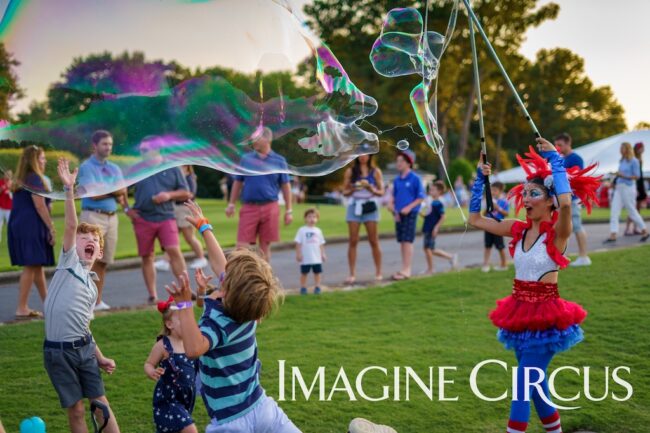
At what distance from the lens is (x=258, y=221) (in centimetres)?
930

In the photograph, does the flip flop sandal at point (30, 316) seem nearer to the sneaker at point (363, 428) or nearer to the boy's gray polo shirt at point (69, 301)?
the boy's gray polo shirt at point (69, 301)

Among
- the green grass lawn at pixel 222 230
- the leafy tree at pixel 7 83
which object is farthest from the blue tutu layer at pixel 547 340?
the green grass lawn at pixel 222 230

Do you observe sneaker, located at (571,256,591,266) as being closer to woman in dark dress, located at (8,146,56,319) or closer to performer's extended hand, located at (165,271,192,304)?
woman in dark dress, located at (8,146,56,319)

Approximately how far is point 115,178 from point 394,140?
2.10 meters

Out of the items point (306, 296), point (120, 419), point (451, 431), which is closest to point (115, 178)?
point (120, 419)

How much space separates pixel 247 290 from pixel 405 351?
357cm

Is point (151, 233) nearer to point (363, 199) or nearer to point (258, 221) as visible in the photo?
point (258, 221)

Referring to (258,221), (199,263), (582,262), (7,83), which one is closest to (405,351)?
(258,221)

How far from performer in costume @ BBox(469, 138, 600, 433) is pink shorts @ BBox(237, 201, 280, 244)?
4604 mm

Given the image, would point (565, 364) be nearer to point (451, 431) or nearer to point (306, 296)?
point (451, 431)

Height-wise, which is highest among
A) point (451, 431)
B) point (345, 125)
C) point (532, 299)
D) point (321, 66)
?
point (321, 66)

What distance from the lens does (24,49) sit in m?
5.00

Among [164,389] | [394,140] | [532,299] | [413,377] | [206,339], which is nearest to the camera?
[206,339]

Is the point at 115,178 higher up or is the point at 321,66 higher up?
the point at 321,66
